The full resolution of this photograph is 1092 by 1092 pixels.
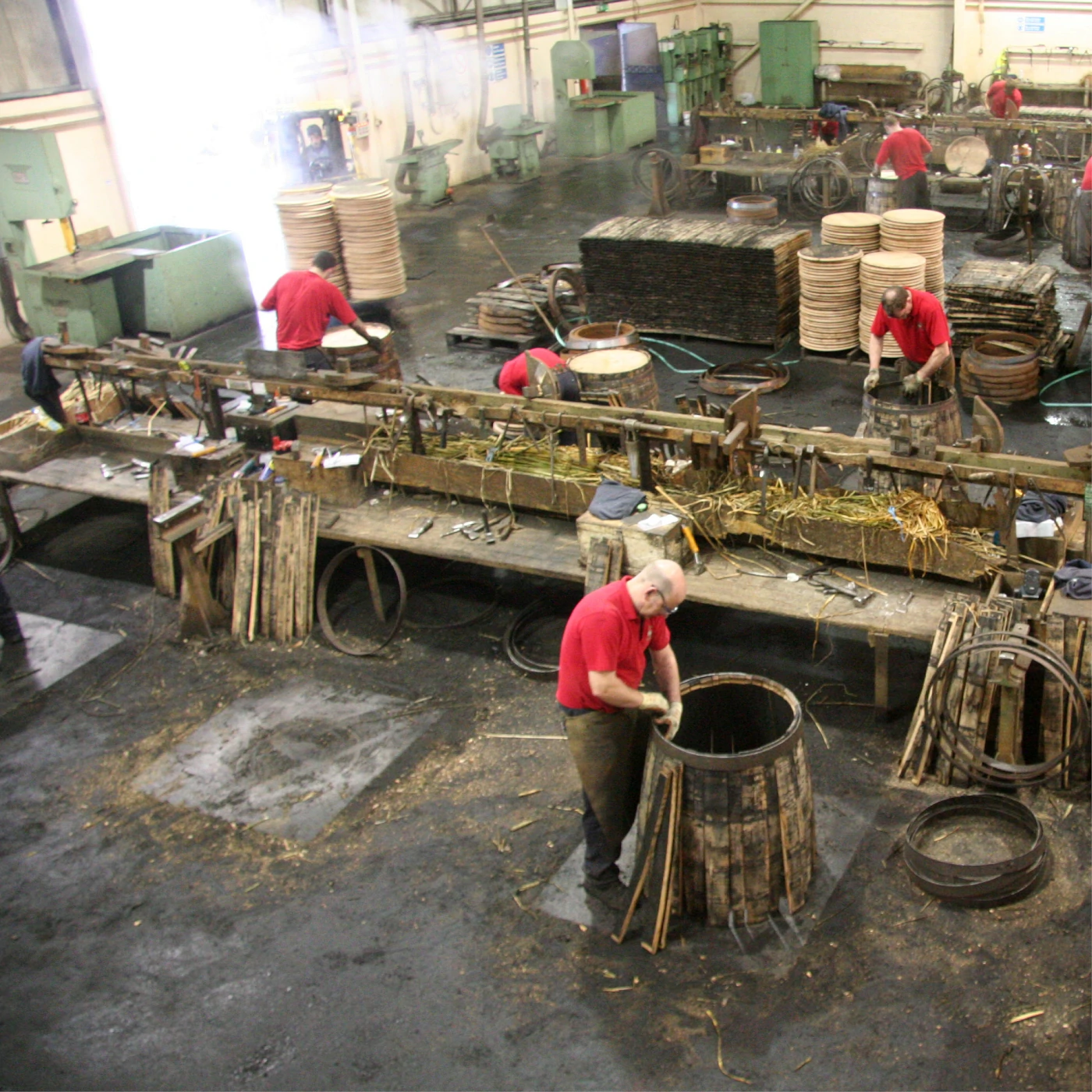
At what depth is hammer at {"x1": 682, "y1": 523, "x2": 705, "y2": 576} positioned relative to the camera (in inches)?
249

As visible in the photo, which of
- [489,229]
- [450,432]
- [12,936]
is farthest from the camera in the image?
[489,229]

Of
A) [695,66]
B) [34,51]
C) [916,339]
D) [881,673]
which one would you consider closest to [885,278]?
[916,339]

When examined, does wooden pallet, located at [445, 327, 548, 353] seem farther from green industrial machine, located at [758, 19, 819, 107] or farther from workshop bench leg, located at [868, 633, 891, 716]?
green industrial machine, located at [758, 19, 819, 107]

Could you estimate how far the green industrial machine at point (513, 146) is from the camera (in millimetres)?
19703

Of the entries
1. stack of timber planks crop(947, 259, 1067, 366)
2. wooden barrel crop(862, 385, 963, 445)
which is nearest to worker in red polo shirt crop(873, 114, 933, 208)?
stack of timber planks crop(947, 259, 1067, 366)

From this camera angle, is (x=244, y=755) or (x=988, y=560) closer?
(x=988, y=560)

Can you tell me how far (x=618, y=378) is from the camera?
7785mm

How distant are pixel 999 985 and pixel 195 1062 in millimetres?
3211

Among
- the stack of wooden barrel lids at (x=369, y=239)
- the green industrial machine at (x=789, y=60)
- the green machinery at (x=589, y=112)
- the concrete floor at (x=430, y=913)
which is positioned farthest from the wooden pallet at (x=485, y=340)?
the green industrial machine at (x=789, y=60)

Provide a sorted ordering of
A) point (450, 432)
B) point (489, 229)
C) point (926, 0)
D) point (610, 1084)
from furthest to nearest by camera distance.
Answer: point (926, 0)
point (489, 229)
point (450, 432)
point (610, 1084)

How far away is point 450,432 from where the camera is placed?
784cm

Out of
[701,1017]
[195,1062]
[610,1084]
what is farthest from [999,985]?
[195,1062]

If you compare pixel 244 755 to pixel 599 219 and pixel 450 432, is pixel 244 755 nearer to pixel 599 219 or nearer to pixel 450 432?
pixel 450 432

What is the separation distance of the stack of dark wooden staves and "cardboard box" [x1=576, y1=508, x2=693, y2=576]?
1.98 meters
